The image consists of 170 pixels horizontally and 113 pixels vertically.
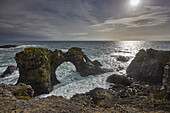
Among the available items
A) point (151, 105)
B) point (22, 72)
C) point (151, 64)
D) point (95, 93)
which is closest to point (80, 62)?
point (95, 93)

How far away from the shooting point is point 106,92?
21.4 m

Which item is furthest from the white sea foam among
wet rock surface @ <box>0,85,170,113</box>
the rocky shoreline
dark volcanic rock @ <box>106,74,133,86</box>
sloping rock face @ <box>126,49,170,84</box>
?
sloping rock face @ <box>126,49,170,84</box>

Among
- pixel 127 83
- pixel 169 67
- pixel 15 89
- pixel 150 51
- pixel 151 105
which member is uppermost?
pixel 150 51

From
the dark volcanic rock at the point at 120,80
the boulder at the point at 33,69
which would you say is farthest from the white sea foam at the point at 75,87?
the boulder at the point at 33,69

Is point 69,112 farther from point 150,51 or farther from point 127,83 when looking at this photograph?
point 150,51

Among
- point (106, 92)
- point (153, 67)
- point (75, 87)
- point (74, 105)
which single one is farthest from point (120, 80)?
point (74, 105)

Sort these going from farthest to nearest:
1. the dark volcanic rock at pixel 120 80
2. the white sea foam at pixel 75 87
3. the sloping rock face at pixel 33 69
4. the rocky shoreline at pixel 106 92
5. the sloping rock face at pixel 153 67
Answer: the dark volcanic rock at pixel 120 80, the sloping rock face at pixel 153 67, the white sea foam at pixel 75 87, the sloping rock face at pixel 33 69, the rocky shoreline at pixel 106 92

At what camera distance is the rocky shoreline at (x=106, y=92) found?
34.8 feet

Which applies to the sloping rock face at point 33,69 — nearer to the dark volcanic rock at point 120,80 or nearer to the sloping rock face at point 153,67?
the dark volcanic rock at point 120,80

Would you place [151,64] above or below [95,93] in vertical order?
above

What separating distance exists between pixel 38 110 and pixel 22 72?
56.5 feet

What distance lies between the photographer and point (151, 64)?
28.9 m

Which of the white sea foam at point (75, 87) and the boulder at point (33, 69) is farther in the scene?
the white sea foam at point (75, 87)

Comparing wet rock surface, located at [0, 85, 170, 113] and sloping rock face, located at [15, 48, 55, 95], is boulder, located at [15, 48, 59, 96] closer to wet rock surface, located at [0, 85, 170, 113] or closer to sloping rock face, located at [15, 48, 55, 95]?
sloping rock face, located at [15, 48, 55, 95]
